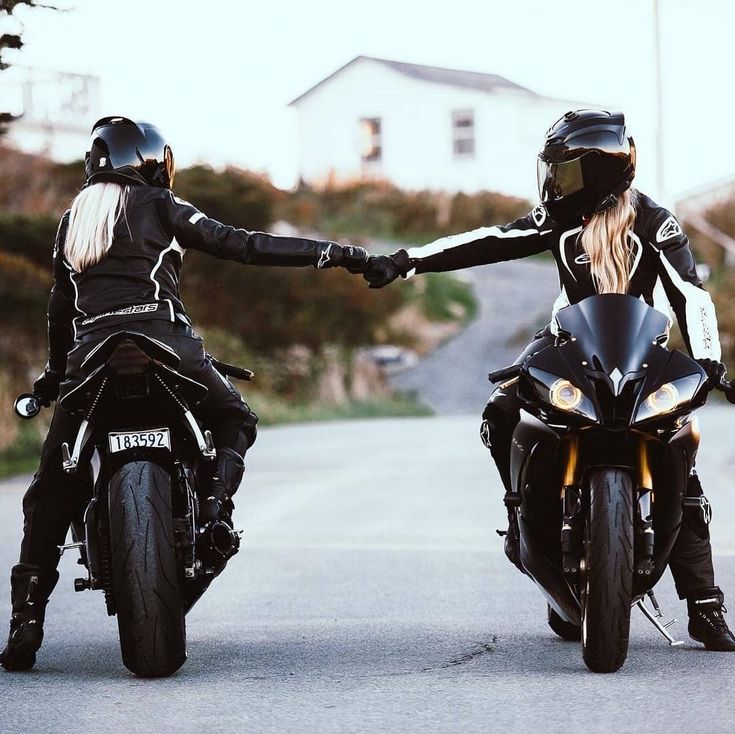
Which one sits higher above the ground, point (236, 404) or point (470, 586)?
point (236, 404)

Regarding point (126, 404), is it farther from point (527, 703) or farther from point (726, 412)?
point (726, 412)

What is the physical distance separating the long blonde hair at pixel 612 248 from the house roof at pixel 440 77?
164 feet

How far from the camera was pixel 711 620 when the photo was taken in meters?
6.43

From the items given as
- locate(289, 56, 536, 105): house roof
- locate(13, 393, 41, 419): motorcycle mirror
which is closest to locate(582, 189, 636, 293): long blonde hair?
locate(13, 393, 41, 419): motorcycle mirror

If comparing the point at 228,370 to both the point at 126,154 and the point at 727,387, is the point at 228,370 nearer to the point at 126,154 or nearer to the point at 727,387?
the point at 126,154

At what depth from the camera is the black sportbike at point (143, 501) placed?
5.71m

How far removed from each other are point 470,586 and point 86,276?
3.38 m

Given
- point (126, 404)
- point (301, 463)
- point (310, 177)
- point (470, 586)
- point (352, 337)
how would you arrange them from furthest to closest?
point (310, 177), point (352, 337), point (301, 463), point (470, 586), point (126, 404)

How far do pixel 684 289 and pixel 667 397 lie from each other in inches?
24.6

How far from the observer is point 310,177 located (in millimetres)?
49188

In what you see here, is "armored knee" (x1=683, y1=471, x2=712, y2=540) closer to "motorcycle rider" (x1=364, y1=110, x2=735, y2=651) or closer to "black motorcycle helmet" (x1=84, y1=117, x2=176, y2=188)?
"motorcycle rider" (x1=364, y1=110, x2=735, y2=651)

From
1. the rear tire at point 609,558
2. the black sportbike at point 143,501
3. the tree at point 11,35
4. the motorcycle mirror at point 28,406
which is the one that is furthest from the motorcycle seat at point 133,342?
the tree at point 11,35

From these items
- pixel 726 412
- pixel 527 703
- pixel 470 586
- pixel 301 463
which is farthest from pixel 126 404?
pixel 726 412

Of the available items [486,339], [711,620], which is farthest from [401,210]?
[711,620]
